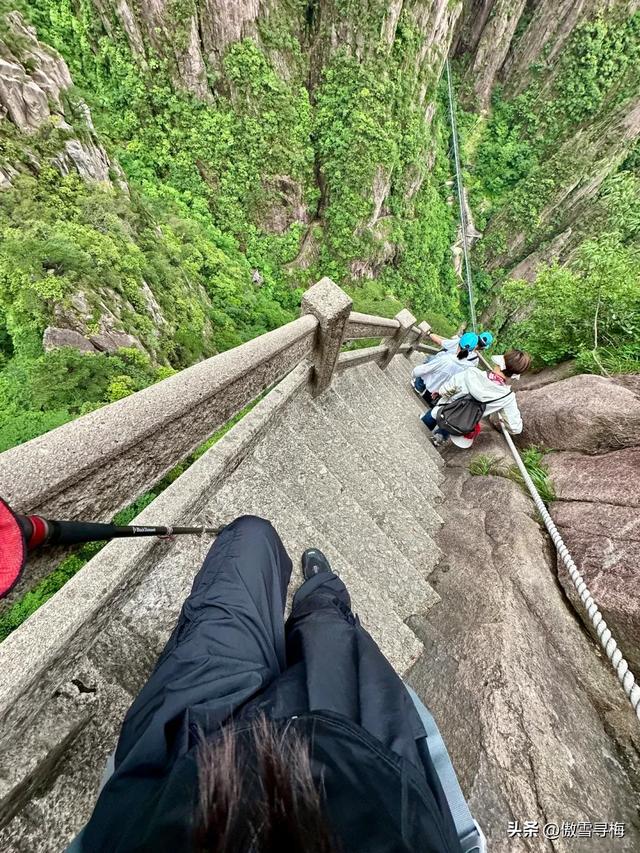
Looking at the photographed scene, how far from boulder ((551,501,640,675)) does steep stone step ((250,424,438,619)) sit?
950 millimetres

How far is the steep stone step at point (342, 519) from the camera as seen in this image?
2348 millimetres

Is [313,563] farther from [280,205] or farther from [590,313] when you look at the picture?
[280,205]

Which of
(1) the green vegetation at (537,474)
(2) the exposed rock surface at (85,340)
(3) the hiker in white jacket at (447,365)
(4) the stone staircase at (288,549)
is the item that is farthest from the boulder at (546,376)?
(2) the exposed rock surface at (85,340)

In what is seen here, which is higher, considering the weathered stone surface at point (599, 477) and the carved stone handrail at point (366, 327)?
the carved stone handrail at point (366, 327)

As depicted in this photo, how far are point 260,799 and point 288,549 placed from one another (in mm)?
1511

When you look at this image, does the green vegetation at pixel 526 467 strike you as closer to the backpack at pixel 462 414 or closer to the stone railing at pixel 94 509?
the backpack at pixel 462 414

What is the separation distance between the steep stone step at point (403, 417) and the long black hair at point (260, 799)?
3.70 metres

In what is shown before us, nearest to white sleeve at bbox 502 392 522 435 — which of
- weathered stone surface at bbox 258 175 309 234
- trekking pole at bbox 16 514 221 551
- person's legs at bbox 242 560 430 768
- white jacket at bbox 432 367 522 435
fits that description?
white jacket at bbox 432 367 522 435

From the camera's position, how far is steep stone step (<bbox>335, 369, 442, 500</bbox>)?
12.2 feet

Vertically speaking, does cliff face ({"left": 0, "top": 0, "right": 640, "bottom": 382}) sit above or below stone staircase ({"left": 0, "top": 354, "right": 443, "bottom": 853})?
above

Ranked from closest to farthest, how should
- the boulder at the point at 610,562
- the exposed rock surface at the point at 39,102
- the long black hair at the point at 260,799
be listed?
the long black hair at the point at 260,799 < the boulder at the point at 610,562 < the exposed rock surface at the point at 39,102

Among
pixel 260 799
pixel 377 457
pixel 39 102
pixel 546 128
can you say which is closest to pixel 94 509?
pixel 260 799

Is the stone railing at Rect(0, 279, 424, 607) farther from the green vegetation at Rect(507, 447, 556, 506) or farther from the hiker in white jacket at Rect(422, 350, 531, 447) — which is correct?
the green vegetation at Rect(507, 447, 556, 506)

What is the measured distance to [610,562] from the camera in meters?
2.24
